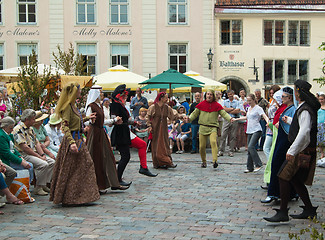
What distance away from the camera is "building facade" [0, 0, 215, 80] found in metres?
30.9

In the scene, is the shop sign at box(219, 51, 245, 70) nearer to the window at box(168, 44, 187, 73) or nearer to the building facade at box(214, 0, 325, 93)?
the building facade at box(214, 0, 325, 93)

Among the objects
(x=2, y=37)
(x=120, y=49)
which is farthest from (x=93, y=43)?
(x=2, y=37)

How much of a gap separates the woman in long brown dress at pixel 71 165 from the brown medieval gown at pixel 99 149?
806 millimetres

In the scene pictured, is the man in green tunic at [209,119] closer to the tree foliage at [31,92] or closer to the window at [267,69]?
the tree foliage at [31,92]

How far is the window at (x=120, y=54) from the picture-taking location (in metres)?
31.4

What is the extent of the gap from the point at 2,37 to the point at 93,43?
5247 mm

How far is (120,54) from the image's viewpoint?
31.4m

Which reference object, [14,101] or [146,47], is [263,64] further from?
[14,101]

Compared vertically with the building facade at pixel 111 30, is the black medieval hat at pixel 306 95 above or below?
below

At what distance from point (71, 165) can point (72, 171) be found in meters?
0.09

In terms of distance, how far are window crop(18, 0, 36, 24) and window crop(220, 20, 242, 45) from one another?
36.4ft

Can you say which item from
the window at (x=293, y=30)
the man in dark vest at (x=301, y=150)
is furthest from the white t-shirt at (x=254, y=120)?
the window at (x=293, y=30)

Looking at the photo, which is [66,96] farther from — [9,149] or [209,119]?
[209,119]

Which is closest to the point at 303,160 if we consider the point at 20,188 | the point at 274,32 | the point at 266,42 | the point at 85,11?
the point at 20,188
